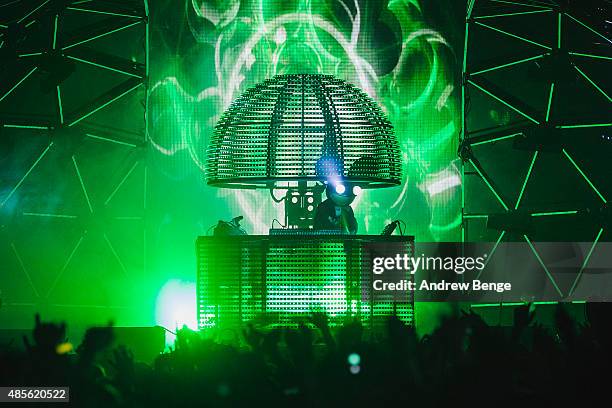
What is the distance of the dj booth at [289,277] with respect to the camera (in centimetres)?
614

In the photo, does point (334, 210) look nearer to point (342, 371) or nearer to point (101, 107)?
point (101, 107)

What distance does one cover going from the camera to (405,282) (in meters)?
6.35

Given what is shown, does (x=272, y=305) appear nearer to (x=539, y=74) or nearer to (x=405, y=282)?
(x=405, y=282)

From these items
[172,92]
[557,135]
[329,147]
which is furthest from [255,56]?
[329,147]

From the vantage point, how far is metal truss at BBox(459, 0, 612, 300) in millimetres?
9102

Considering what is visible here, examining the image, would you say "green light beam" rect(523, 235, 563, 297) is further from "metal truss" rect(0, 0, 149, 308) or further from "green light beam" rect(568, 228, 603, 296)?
"metal truss" rect(0, 0, 149, 308)

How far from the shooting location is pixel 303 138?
20.3 feet

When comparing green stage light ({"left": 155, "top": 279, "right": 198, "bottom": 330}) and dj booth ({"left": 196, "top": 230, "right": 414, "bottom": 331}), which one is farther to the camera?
green stage light ({"left": 155, "top": 279, "right": 198, "bottom": 330})

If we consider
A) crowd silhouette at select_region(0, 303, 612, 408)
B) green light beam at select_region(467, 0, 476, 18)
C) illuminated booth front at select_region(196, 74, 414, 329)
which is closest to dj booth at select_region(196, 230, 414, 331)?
illuminated booth front at select_region(196, 74, 414, 329)

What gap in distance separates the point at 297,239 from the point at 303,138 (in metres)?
0.70

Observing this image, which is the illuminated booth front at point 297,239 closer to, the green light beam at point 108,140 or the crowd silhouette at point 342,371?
the green light beam at point 108,140

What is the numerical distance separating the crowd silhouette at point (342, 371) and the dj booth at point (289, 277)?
4.07m

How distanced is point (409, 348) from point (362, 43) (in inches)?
355

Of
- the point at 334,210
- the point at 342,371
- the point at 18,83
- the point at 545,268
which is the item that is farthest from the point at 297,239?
the point at 18,83
